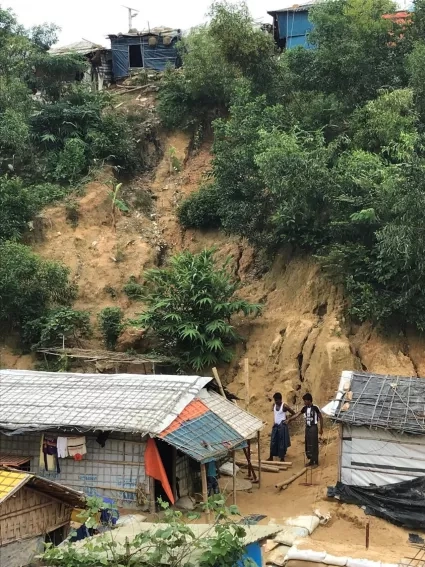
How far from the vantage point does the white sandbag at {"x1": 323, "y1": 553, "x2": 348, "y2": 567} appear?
9.70m

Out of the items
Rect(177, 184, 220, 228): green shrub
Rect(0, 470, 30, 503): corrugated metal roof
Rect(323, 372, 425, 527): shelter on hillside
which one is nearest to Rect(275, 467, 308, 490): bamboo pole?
Rect(323, 372, 425, 527): shelter on hillside

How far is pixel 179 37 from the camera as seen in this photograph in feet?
98.3

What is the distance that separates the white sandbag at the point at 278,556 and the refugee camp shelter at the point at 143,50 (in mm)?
23458

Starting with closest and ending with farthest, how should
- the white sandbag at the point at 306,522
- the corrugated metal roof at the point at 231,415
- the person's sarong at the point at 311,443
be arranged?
the white sandbag at the point at 306,522
the corrugated metal roof at the point at 231,415
the person's sarong at the point at 311,443

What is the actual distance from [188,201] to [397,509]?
13048mm

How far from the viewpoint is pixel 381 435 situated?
11.8 metres

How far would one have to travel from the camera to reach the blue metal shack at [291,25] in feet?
95.4

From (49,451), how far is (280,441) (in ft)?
16.0

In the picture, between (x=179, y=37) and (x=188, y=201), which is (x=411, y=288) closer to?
(x=188, y=201)

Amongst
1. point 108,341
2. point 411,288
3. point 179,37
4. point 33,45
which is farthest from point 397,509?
point 179,37

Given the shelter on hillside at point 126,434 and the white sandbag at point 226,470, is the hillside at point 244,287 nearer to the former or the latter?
the white sandbag at point 226,470

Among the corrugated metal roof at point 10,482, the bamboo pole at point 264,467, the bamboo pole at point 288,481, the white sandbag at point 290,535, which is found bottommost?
the bamboo pole at point 264,467

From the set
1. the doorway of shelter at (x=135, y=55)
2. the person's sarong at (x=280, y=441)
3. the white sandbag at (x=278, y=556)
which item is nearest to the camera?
the white sandbag at (x=278, y=556)

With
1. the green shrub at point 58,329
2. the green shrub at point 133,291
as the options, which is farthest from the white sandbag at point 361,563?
the green shrub at point 133,291
